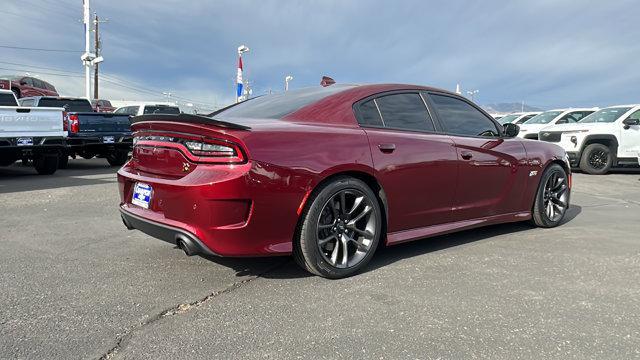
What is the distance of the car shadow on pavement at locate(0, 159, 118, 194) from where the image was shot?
8258 millimetres

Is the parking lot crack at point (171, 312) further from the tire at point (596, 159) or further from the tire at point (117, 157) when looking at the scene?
the tire at point (596, 159)

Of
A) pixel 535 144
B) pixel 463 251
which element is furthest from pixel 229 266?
pixel 535 144

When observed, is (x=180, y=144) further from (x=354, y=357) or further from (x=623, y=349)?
Result: (x=623, y=349)

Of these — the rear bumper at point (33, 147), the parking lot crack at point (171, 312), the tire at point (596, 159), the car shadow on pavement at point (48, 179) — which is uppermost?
the tire at point (596, 159)

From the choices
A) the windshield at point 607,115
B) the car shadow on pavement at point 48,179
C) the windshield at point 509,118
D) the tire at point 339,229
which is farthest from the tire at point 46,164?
the windshield at point 509,118

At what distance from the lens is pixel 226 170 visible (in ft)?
9.89

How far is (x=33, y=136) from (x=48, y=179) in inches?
35.2

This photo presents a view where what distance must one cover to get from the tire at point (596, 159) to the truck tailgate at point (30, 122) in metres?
12.1

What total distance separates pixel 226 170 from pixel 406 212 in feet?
5.04

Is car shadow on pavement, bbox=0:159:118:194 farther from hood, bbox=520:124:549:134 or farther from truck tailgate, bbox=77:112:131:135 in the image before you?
hood, bbox=520:124:549:134

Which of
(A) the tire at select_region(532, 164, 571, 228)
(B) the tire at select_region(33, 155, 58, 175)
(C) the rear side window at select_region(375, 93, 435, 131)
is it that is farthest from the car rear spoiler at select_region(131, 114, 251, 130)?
(B) the tire at select_region(33, 155, 58, 175)

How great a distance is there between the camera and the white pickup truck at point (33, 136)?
9062 mm

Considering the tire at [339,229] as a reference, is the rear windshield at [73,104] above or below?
above

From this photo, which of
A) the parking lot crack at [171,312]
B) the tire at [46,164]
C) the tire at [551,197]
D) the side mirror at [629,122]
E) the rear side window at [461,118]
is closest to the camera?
the parking lot crack at [171,312]
